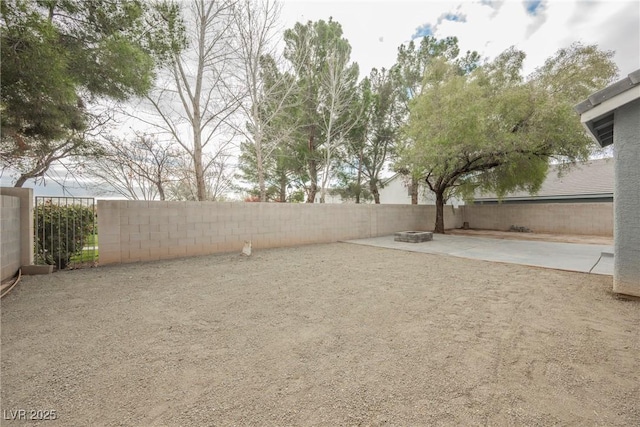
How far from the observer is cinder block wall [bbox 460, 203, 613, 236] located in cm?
1073

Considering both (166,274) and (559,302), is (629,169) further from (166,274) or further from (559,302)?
(166,274)

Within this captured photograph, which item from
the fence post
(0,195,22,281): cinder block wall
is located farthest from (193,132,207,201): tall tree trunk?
(0,195,22,281): cinder block wall

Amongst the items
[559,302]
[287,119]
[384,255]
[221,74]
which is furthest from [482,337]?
[287,119]

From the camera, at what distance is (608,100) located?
3.13m

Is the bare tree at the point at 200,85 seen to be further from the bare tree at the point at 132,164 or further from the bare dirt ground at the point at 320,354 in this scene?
the bare dirt ground at the point at 320,354

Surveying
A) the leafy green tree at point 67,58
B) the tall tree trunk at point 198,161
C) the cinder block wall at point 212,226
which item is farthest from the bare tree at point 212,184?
the leafy green tree at point 67,58

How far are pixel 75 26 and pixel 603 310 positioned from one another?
815 centimetres

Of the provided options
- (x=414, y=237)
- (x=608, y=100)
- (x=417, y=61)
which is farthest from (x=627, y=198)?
(x=417, y=61)

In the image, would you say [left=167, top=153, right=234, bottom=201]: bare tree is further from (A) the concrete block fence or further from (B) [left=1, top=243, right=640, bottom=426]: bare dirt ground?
(B) [left=1, top=243, right=640, bottom=426]: bare dirt ground

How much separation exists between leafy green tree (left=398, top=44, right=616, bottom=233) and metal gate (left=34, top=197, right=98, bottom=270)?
880 centimetres

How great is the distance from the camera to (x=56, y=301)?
3021 mm

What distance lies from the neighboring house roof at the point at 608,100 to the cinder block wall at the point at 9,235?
8.15m

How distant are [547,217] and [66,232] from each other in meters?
17.7

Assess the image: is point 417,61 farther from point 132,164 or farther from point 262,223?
point 132,164
